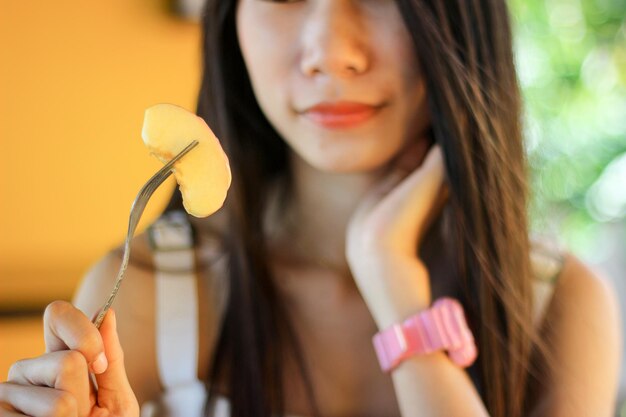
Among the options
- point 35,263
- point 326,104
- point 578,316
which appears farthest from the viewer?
point 35,263

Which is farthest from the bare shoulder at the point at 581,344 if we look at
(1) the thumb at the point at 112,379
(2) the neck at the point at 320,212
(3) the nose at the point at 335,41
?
(1) the thumb at the point at 112,379

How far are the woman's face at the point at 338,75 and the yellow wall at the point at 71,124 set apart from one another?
3.88 feet

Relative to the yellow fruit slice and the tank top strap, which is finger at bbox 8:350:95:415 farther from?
the tank top strap

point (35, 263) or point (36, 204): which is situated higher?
point (36, 204)

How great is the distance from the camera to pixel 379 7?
0.90m

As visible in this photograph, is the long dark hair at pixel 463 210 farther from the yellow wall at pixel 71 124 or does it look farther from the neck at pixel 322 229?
the yellow wall at pixel 71 124

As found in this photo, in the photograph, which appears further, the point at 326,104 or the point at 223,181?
the point at 326,104

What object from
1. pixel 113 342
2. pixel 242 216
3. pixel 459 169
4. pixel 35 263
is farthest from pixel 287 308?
pixel 35 263

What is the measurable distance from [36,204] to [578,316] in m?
1.43

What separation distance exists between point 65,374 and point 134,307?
1.63 ft

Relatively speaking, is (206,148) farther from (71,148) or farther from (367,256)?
(71,148)

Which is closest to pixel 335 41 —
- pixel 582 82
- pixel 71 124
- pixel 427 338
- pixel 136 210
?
pixel 427 338

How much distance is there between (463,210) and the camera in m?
0.96

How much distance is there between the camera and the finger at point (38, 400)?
45cm
